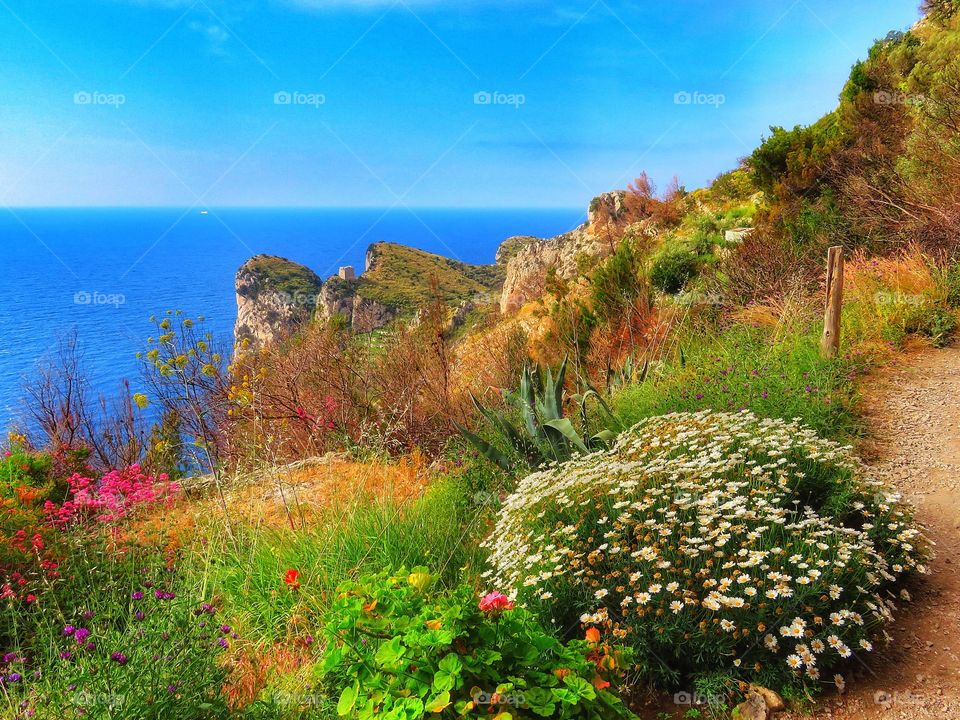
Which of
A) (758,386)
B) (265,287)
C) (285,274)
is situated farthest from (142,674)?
(285,274)

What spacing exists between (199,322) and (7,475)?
12.0ft

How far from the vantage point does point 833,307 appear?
678cm

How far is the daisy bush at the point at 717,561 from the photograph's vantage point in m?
2.78

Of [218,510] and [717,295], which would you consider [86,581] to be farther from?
[717,295]

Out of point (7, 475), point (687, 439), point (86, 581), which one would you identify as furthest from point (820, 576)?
point (7, 475)

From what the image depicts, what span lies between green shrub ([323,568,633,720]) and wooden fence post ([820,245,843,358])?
221 inches

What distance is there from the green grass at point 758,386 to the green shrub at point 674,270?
6047 mm

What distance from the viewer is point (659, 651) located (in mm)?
2900

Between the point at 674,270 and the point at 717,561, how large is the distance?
1154 cm

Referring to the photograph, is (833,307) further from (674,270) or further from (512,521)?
(674,270)

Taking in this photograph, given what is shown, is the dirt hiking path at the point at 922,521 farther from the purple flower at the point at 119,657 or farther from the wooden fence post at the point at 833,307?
the purple flower at the point at 119,657

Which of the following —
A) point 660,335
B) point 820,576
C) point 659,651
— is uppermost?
point 660,335

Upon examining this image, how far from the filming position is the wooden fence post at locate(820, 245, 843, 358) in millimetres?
6785

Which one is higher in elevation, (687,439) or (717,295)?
(717,295)
